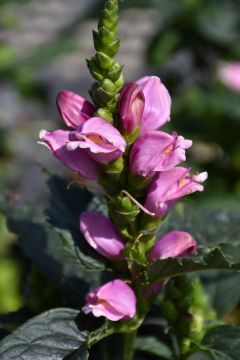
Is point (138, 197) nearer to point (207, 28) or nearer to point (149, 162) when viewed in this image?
point (149, 162)

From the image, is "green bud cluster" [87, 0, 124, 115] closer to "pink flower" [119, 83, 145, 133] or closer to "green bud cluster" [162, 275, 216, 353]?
"pink flower" [119, 83, 145, 133]

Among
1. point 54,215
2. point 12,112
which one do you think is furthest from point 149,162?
point 12,112

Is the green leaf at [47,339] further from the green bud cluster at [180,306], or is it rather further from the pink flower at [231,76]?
the pink flower at [231,76]

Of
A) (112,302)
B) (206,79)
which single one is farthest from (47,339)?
(206,79)

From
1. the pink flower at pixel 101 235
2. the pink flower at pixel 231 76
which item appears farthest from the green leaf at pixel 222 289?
the pink flower at pixel 231 76

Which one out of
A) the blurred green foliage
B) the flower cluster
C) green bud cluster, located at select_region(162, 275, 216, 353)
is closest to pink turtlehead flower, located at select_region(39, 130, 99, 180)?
the flower cluster

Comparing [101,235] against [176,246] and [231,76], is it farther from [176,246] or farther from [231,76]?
[231,76]
